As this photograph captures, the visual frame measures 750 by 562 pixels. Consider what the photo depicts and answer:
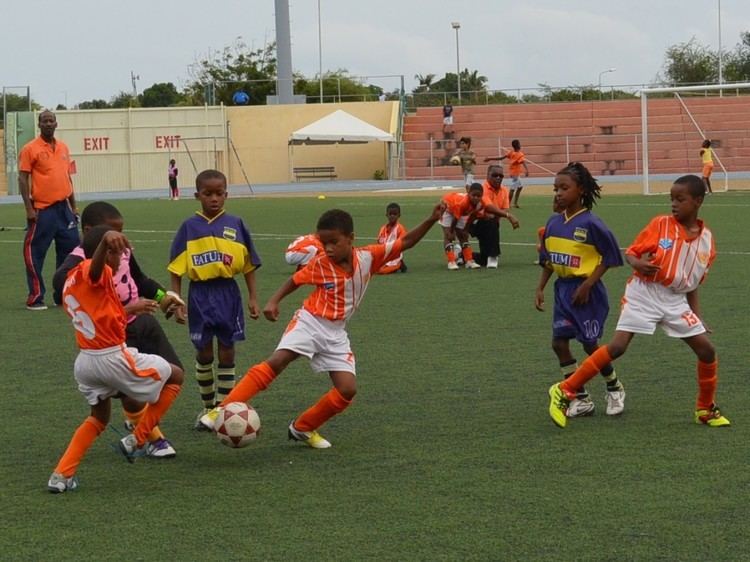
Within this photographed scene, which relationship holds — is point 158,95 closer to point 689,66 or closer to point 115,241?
point 689,66

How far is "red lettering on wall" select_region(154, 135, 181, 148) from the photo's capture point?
5559 cm

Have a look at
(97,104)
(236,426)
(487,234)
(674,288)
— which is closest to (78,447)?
(236,426)

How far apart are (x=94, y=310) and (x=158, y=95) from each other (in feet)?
324

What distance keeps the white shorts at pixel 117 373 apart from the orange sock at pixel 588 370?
2.44 meters

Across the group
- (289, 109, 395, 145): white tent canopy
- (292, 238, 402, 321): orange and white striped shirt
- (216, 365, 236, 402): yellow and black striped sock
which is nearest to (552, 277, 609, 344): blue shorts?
(292, 238, 402, 321): orange and white striped shirt

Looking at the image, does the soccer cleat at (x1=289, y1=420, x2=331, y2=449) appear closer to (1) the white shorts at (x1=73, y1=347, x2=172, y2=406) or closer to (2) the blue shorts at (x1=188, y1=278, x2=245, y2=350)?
(2) the blue shorts at (x1=188, y1=278, x2=245, y2=350)

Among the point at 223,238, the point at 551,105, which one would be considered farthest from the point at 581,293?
the point at 551,105

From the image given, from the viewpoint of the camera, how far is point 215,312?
306 inches

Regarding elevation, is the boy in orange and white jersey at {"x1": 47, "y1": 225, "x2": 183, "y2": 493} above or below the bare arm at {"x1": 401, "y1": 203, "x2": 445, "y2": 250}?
below

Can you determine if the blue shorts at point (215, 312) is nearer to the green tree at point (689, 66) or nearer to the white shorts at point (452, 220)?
the white shorts at point (452, 220)

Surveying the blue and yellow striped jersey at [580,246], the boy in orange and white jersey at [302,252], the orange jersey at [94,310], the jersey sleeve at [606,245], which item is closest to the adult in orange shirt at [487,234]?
the boy in orange and white jersey at [302,252]

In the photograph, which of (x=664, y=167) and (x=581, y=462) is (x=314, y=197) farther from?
(x=581, y=462)

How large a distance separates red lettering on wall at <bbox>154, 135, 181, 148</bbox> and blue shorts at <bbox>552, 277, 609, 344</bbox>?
48.6 m

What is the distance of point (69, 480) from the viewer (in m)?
6.46
